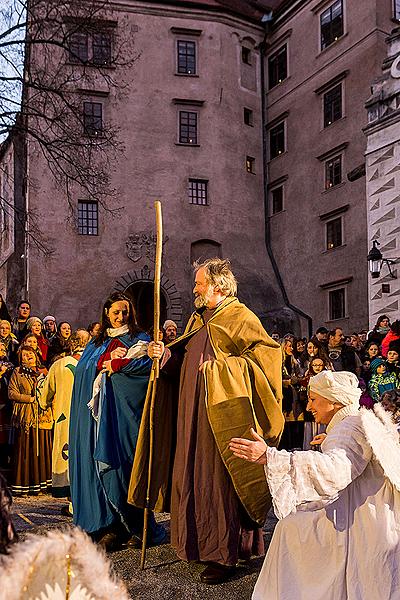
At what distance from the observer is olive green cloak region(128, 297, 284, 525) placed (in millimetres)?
4832

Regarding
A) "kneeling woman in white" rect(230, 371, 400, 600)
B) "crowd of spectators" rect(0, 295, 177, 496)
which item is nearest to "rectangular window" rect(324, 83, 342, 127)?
"crowd of spectators" rect(0, 295, 177, 496)

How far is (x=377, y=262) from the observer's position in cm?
1922

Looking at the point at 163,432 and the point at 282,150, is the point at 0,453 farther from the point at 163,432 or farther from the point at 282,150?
the point at 282,150

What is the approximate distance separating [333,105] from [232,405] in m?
23.9

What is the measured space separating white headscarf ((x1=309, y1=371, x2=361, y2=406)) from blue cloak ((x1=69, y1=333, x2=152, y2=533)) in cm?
215

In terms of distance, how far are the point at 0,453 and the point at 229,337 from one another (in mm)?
5512

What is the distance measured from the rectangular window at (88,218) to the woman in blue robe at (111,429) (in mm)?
22341

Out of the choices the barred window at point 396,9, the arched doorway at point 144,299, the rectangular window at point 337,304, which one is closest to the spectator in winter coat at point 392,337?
the rectangular window at point 337,304

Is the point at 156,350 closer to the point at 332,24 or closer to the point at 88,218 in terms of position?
the point at 88,218

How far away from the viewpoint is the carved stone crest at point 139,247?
1095 inches

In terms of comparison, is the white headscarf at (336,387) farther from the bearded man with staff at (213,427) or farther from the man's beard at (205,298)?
the man's beard at (205,298)

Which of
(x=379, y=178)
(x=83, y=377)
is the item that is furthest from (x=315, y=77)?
(x=83, y=377)

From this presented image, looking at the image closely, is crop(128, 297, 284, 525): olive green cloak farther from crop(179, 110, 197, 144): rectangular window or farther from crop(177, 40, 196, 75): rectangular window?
crop(177, 40, 196, 75): rectangular window

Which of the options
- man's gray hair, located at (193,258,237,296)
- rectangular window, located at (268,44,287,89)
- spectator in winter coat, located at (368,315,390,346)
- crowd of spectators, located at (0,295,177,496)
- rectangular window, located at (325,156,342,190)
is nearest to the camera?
man's gray hair, located at (193,258,237,296)
